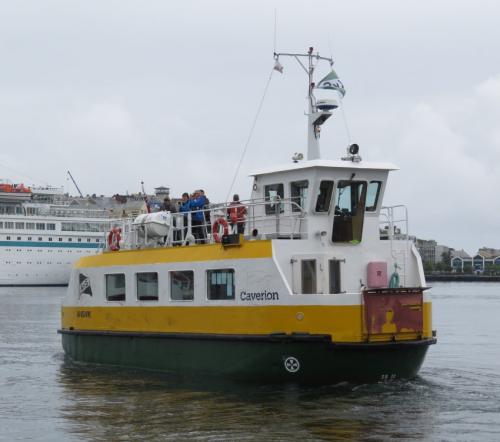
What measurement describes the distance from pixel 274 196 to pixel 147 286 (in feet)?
10.9

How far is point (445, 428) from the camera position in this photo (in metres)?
13.3

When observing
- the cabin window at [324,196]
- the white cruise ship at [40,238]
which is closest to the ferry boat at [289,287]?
the cabin window at [324,196]

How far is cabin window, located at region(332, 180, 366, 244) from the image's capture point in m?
16.4

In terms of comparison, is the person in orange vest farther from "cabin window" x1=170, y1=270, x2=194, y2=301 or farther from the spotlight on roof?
the spotlight on roof

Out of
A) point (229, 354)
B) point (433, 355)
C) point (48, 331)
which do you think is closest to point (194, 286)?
point (229, 354)

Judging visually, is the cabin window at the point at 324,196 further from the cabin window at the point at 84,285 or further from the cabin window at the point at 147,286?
the cabin window at the point at 84,285

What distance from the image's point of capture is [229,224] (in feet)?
58.2

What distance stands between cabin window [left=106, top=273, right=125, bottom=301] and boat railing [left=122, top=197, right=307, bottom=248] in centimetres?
78

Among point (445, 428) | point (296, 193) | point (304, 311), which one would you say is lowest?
point (445, 428)

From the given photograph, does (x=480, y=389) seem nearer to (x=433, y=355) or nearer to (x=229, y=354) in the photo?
(x=229, y=354)

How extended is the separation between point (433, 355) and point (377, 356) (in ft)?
28.3

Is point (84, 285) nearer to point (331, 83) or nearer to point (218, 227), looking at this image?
point (218, 227)

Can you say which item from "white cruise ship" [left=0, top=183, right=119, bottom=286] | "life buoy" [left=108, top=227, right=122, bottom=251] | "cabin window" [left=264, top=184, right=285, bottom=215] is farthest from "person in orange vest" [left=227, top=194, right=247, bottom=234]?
"white cruise ship" [left=0, top=183, right=119, bottom=286]

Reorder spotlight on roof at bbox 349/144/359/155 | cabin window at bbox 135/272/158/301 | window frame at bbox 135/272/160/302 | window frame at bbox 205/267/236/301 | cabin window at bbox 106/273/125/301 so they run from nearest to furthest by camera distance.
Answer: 1. window frame at bbox 205/267/236/301
2. spotlight on roof at bbox 349/144/359/155
3. window frame at bbox 135/272/160/302
4. cabin window at bbox 135/272/158/301
5. cabin window at bbox 106/273/125/301
